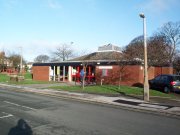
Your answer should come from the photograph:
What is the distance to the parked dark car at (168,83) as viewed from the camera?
23156mm

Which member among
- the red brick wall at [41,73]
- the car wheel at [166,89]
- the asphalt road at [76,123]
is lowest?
the asphalt road at [76,123]

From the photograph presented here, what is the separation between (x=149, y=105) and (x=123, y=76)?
1588cm

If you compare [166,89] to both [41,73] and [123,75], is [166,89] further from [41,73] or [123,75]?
[41,73]

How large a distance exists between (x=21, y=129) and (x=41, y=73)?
33287 mm

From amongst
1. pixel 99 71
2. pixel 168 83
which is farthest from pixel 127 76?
pixel 168 83

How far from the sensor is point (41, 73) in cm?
4203

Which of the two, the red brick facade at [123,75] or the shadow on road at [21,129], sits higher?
the red brick facade at [123,75]

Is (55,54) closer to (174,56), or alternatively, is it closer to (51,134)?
(174,56)

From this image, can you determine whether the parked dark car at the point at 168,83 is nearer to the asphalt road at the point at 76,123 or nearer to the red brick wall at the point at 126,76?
the red brick wall at the point at 126,76

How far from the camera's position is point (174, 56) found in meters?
62.6

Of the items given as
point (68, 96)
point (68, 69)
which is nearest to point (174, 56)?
point (68, 69)

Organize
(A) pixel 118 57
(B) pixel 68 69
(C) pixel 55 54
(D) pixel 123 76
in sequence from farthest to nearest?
(C) pixel 55 54, (B) pixel 68 69, (D) pixel 123 76, (A) pixel 118 57

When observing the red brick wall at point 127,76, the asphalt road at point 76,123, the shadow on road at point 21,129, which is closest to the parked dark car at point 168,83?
the red brick wall at point 127,76

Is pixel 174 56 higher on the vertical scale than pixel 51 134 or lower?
higher
